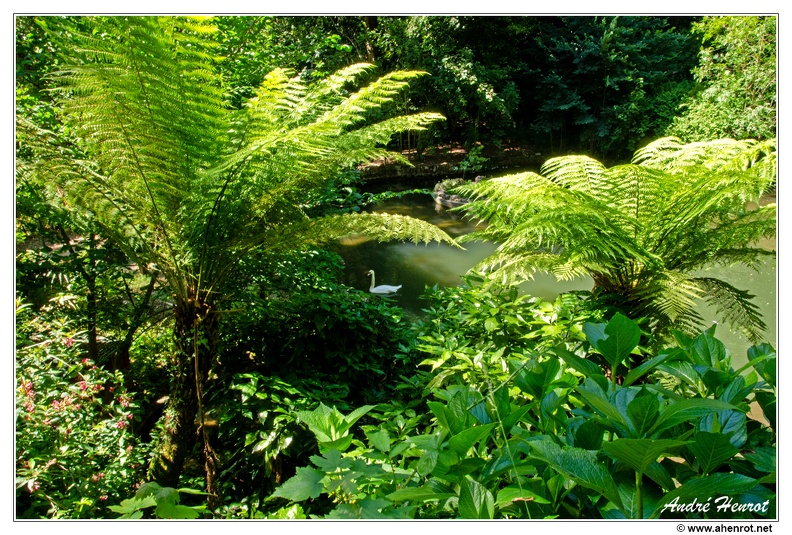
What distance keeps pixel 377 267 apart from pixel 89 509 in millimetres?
Result: 3675

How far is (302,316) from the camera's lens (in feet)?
6.97

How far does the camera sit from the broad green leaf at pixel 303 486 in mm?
492

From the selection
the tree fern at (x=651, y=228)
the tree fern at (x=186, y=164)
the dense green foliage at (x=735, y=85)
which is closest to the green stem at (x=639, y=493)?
the tree fern at (x=186, y=164)

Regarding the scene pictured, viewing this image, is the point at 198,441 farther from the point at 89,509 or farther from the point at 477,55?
the point at 477,55

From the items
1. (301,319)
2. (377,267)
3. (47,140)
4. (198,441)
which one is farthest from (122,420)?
(377,267)

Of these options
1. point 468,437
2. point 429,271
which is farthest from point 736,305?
point 429,271

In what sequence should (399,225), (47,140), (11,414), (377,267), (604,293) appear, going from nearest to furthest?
(11,414)
(47,140)
(399,225)
(604,293)
(377,267)

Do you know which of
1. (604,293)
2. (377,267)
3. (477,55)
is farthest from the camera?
(477,55)

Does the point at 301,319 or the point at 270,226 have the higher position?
the point at 270,226

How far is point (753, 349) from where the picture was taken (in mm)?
638

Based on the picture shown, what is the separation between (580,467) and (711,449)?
136mm

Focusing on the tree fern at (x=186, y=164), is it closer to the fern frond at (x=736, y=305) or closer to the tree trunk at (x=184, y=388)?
the tree trunk at (x=184, y=388)

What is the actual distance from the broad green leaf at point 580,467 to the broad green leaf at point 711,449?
0.09m

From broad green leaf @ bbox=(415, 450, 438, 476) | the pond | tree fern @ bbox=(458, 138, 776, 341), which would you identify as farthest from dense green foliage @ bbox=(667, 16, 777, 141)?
broad green leaf @ bbox=(415, 450, 438, 476)
